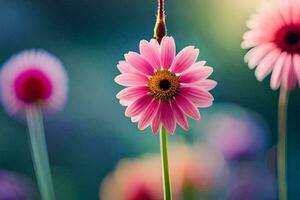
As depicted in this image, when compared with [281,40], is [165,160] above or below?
below

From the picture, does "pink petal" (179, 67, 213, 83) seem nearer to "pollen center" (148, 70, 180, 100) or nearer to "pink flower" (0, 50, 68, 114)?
"pollen center" (148, 70, 180, 100)

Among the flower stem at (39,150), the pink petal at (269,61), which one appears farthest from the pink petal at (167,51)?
the flower stem at (39,150)

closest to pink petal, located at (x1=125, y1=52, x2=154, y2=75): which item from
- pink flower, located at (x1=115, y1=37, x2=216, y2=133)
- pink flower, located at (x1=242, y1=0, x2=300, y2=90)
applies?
pink flower, located at (x1=115, y1=37, x2=216, y2=133)

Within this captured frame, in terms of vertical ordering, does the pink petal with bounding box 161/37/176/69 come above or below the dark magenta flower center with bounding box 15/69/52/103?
below

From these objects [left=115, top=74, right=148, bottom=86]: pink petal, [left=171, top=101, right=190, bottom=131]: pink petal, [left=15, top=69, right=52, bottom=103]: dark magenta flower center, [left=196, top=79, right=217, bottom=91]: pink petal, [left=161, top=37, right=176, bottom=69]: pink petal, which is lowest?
[left=171, top=101, right=190, bottom=131]: pink petal

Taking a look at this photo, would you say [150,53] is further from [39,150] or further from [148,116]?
[39,150]

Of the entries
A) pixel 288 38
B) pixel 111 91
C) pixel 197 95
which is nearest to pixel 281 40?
pixel 288 38
